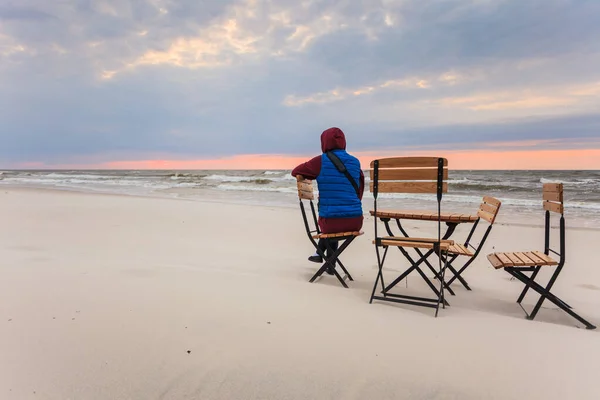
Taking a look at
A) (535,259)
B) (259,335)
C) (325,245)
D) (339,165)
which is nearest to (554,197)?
(535,259)

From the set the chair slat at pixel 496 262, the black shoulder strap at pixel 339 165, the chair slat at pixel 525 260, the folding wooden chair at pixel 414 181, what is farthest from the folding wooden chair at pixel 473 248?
the black shoulder strap at pixel 339 165

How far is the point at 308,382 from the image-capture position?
7.55ft

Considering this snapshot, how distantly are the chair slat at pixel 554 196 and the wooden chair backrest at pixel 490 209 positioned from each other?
43 cm

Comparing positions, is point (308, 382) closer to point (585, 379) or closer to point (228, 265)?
point (585, 379)

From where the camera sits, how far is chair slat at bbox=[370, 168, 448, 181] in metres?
3.49

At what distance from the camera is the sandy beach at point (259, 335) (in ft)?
7.45

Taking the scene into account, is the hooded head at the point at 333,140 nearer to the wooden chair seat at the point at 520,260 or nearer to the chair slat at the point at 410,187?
the chair slat at the point at 410,187

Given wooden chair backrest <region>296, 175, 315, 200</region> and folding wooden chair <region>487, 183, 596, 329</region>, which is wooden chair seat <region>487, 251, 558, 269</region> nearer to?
folding wooden chair <region>487, 183, 596, 329</region>

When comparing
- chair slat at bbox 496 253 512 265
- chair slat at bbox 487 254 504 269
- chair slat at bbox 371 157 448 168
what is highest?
chair slat at bbox 371 157 448 168

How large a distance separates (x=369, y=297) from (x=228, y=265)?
6.55ft

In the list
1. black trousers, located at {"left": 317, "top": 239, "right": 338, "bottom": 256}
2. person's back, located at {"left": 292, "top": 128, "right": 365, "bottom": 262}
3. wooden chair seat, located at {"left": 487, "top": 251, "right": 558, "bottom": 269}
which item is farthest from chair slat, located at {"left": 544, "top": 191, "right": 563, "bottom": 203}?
black trousers, located at {"left": 317, "top": 239, "right": 338, "bottom": 256}

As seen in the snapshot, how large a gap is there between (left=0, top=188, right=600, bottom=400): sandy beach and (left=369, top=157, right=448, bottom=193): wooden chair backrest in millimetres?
1162

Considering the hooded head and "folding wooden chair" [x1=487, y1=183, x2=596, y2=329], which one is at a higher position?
the hooded head

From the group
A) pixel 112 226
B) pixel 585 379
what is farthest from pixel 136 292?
pixel 112 226
